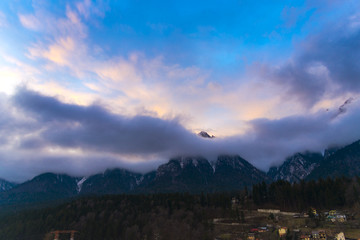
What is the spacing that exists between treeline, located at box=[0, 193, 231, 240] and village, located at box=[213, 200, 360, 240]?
1083 cm

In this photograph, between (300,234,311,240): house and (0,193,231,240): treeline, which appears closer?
(300,234,311,240): house

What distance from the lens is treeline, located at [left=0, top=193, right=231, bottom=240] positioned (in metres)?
123

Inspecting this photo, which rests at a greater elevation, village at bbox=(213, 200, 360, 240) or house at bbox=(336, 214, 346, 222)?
house at bbox=(336, 214, 346, 222)

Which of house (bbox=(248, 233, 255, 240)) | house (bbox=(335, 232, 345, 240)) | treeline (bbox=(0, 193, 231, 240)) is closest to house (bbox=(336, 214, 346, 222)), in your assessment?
house (bbox=(335, 232, 345, 240))

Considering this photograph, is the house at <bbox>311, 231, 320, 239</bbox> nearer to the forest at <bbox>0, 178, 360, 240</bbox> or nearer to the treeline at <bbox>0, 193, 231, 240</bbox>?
the forest at <bbox>0, 178, 360, 240</bbox>

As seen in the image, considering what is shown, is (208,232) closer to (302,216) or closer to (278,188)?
(302,216)

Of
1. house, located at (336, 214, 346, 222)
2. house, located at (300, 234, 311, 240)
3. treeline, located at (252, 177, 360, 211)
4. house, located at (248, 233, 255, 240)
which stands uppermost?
treeline, located at (252, 177, 360, 211)

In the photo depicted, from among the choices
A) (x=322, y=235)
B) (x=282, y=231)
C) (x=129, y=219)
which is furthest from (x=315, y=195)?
(x=129, y=219)

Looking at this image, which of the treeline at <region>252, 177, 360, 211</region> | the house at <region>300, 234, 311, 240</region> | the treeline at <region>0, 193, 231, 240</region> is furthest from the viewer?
the treeline at <region>0, 193, 231, 240</region>

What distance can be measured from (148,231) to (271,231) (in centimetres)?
6282

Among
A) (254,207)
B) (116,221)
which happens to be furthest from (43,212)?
(254,207)

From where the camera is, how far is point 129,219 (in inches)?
5743

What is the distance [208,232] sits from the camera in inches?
4173

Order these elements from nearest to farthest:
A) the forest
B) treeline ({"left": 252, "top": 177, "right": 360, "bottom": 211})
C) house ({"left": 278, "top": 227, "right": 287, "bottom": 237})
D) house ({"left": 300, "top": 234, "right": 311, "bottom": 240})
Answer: house ({"left": 300, "top": 234, "right": 311, "bottom": 240}) < house ({"left": 278, "top": 227, "right": 287, "bottom": 237}) < treeline ({"left": 252, "top": 177, "right": 360, "bottom": 211}) < the forest
